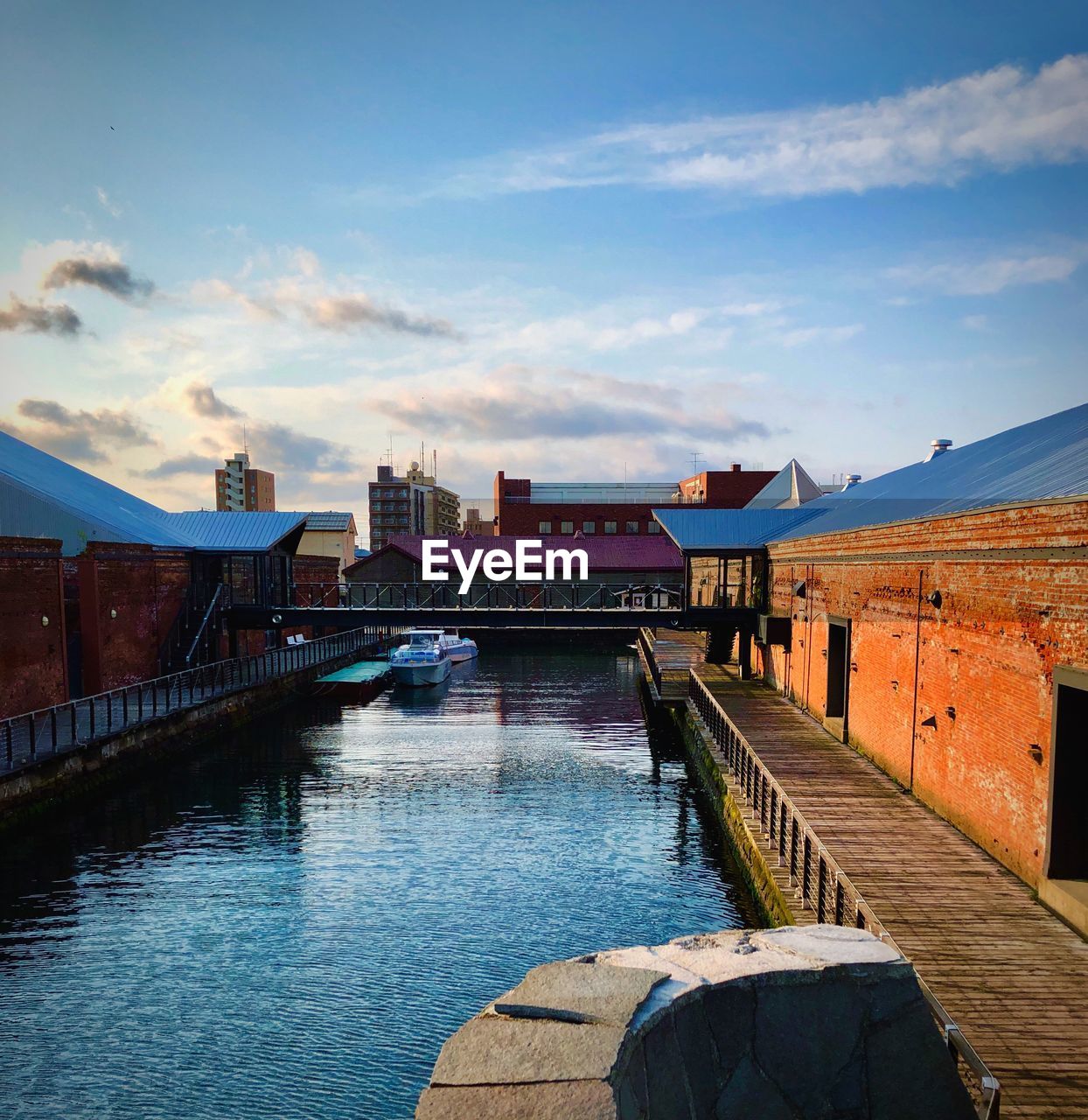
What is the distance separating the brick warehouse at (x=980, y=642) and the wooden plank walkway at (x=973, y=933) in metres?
0.53

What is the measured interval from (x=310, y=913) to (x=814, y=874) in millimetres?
8266

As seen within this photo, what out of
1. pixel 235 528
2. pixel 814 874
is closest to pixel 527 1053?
pixel 814 874

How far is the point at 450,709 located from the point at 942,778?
24.0 m

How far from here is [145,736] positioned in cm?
2420

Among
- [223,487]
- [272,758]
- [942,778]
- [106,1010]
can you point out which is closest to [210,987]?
[106,1010]

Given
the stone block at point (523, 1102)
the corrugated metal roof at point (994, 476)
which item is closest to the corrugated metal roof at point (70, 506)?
the corrugated metal roof at point (994, 476)

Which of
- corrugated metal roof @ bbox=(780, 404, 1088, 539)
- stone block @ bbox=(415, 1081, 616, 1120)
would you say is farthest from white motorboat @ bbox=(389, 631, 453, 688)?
stone block @ bbox=(415, 1081, 616, 1120)

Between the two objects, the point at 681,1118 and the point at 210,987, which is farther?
the point at 210,987

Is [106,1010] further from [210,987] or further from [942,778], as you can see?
[942,778]

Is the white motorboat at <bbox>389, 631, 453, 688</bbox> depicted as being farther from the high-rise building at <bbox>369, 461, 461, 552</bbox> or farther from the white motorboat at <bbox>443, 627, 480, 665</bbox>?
the high-rise building at <bbox>369, 461, 461, 552</bbox>

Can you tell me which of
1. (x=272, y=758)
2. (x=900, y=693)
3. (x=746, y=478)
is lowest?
(x=272, y=758)

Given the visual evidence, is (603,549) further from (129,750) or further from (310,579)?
(129,750)

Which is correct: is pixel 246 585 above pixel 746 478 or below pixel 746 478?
below

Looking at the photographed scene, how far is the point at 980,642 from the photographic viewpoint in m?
13.0
